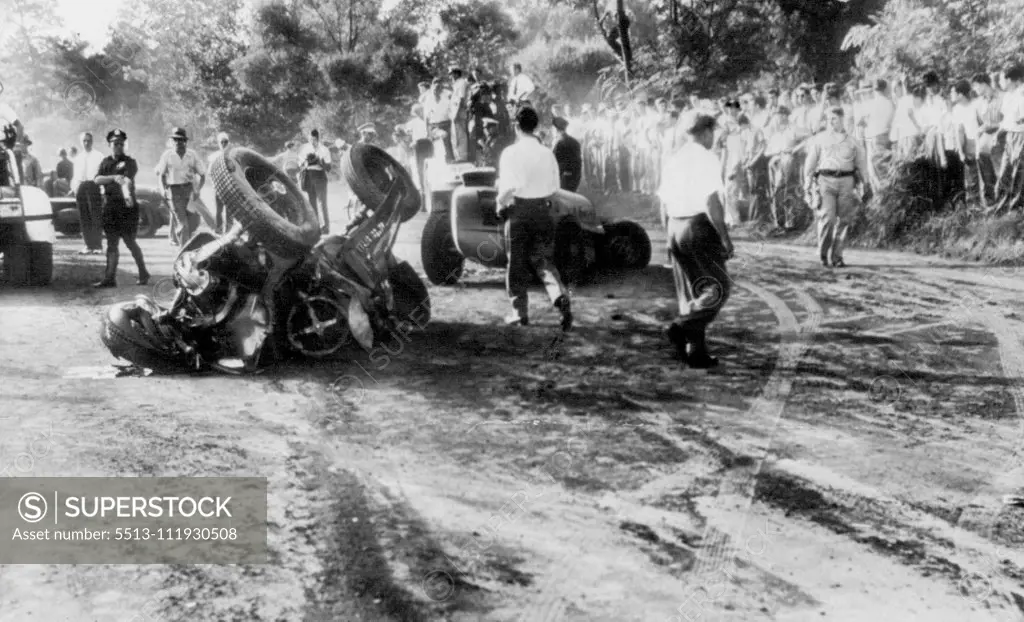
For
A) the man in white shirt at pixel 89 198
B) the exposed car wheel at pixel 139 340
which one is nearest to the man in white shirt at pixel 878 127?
the exposed car wheel at pixel 139 340

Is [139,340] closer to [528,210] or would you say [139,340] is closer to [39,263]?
[528,210]

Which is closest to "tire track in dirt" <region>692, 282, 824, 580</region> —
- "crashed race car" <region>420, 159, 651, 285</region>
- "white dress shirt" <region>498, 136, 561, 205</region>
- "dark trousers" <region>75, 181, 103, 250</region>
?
"crashed race car" <region>420, 159, 651, 285</region>

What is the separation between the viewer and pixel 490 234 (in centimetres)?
1070

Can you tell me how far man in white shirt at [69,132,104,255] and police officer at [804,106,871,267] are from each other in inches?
394

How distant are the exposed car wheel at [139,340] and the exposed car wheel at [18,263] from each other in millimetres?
5359

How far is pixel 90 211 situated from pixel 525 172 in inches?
350

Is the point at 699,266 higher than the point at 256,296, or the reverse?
the point at 699,266

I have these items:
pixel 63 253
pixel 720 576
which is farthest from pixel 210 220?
pixel 720 576

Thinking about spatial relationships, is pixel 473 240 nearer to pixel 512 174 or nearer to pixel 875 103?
pixel 512 174

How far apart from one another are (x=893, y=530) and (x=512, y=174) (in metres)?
5.12

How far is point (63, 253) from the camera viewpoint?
52.9 feet

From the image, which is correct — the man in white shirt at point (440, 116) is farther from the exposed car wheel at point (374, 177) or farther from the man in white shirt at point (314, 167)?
the exposed car wheel at point (374, 177)

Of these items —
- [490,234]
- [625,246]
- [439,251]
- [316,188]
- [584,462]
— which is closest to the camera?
[584,462]

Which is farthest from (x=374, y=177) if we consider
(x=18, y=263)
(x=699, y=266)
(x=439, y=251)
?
(x=18, y=263)
